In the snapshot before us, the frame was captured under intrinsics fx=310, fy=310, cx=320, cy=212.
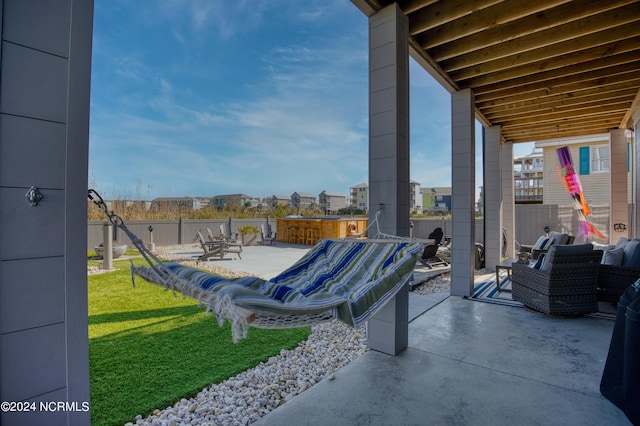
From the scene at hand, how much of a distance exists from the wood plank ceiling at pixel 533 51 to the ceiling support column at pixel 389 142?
0.28m

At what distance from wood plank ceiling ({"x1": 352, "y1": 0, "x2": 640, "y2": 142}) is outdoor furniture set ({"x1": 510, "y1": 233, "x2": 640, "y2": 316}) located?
2377 mm

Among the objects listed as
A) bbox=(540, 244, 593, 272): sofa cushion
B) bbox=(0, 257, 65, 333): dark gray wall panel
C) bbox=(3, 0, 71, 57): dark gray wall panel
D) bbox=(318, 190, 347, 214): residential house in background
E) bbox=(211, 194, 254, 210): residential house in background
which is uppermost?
bbox=(318, 190, 347, 214): residential house in background

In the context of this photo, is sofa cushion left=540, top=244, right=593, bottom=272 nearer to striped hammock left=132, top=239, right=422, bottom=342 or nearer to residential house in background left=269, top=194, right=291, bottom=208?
striped hammock left=132, top=239, right=422, bottom=342

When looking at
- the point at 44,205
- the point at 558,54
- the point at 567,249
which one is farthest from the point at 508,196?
the point at 44,205

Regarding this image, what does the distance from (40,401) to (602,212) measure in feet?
38.4

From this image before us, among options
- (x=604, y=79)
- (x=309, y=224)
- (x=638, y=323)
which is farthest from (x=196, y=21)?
(x=638, y=323)

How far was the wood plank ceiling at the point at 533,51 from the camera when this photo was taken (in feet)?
10.2

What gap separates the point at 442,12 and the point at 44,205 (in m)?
3.61

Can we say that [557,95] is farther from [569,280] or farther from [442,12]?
[442,12]

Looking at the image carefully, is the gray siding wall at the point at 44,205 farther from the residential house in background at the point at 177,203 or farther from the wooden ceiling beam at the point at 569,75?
the residential house in background at the point at 177,203

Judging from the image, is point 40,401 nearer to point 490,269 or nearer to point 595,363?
point 595,363

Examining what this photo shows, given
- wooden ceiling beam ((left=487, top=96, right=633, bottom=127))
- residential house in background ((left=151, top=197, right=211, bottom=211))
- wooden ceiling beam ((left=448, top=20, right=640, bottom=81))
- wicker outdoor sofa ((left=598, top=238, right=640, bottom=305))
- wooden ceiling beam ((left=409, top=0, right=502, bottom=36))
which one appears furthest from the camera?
residential house in background ((left=151, top=197, right=211, bottom=211))

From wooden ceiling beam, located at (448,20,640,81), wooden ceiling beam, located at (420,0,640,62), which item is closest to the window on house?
wooden ceiling beam, located at (448,20,640,81)

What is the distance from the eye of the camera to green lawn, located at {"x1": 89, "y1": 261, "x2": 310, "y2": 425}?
212cm
